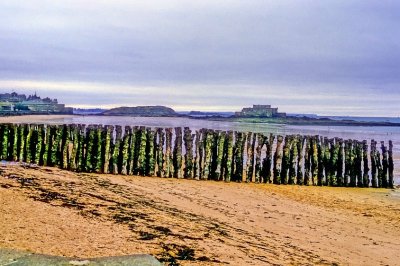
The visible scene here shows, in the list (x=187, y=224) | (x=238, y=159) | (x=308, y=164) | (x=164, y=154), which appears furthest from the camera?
(x=308, y=164)

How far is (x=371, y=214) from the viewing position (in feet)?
37.4

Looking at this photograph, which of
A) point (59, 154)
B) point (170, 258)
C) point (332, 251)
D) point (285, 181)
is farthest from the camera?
point (285, 181)

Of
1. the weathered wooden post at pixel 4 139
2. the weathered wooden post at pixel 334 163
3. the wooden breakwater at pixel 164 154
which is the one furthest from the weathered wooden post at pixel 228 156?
the weathered wooden post at pixel 4 139

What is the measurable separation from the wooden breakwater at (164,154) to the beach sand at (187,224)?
8.04 ft

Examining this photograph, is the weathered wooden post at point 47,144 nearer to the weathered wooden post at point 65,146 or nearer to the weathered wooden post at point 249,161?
the weathered wooden post at point 65,146

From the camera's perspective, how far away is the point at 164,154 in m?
15.1

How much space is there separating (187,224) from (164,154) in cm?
807

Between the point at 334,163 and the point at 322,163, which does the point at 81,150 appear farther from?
Answer: the point at 334,163

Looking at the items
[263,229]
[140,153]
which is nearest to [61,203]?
[263,229]

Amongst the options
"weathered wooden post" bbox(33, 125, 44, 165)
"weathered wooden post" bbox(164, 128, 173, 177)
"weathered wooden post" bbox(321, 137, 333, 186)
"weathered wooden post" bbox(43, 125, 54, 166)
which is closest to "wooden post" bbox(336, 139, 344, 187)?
"weathered wooden post" bbox(321, 137, 333, 186)

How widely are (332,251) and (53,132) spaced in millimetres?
10065

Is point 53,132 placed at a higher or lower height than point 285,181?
higher

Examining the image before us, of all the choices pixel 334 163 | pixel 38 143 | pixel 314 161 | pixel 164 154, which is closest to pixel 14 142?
pixel 38 143

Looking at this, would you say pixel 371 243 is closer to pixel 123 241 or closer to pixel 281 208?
pixel 281 208
